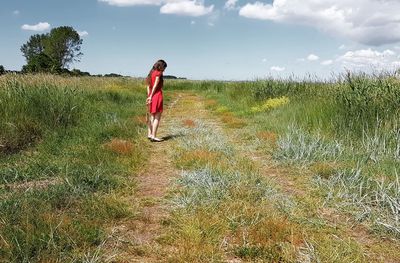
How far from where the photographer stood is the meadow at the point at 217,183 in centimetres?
364

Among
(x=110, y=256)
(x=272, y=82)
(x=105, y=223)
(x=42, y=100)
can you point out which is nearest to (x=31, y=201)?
(x=105, y=223)

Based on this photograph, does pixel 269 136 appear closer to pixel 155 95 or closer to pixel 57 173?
pixel 155 95

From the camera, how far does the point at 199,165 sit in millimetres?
6703

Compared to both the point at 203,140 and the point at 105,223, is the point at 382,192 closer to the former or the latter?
the point at 105,223

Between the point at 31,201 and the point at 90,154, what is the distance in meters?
2.73

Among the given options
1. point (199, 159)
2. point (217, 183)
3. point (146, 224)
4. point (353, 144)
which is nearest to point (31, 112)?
point (199, 159)

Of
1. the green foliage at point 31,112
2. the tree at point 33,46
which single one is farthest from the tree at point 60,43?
the green foliage at point 31,112

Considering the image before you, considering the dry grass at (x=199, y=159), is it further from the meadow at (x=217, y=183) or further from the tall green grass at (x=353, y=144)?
the tall green grass at (x=353, y=144)

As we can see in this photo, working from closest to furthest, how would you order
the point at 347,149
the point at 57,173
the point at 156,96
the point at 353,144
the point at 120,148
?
the point at 57,173, the point at 347,149, the point at 120,148, the point at 353,144, the point at 156,96

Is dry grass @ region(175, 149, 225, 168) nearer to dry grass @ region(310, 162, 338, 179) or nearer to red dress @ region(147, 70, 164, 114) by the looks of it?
dry grass @ region(310, 162, 338, 179)

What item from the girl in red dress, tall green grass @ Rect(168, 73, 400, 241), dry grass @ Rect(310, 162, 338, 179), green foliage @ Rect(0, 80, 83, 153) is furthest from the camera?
the girl in red dress

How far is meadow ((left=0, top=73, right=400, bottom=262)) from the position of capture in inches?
143

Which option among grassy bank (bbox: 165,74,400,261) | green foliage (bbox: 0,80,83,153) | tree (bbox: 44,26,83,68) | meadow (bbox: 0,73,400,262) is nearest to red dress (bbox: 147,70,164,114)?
meadow (bbox: 0,73,400,262)

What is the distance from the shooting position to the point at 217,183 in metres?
5.40
